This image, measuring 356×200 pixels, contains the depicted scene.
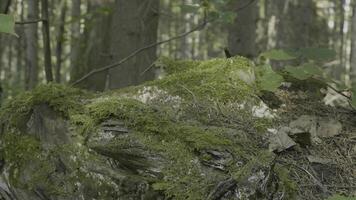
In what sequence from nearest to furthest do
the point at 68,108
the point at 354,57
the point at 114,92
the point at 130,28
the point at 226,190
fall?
the point at 226,190 → the point at 68,108 → the point at 114,92 → the point at 354,57 → the point at 130,28

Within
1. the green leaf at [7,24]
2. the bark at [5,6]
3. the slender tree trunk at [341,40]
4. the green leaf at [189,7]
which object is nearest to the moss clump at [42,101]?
the green leaf at [7,24]

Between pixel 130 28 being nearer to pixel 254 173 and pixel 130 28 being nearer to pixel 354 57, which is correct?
pixel 354 57

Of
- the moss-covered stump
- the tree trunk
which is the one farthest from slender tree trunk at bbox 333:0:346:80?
the moss-covered stump

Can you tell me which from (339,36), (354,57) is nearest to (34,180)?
(354,57)

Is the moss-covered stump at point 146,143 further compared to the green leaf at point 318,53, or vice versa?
the green leaf at point 318,53

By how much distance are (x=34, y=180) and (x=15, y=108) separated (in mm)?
515

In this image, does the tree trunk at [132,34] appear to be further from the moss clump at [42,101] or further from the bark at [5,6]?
the moss clump at [42,101]

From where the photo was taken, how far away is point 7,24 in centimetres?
227

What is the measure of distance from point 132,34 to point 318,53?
2.38 m

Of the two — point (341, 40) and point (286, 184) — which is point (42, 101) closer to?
point (286, 184)

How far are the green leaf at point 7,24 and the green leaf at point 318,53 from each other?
78.9 inches

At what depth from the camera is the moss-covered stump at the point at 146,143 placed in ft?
7.89

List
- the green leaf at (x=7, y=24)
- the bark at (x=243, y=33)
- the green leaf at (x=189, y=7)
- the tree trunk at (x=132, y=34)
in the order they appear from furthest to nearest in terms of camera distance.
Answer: the bark at (x=243, y=33) < the tree trunk at (x=132, y=34) < the green leaf at (x=189, y=7) < the green leaf at (x=7, y=24)

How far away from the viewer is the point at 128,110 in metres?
2.71
